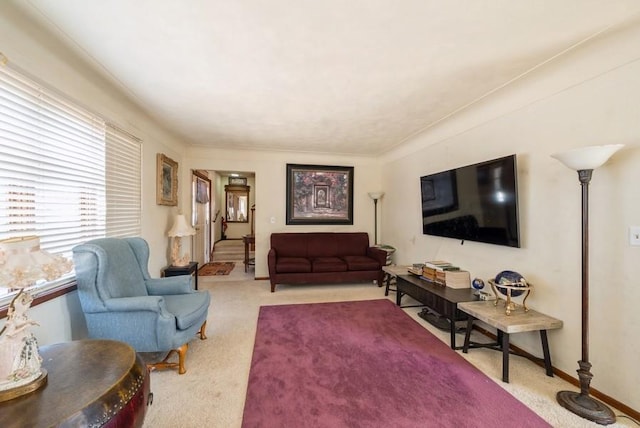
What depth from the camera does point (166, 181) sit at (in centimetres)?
382

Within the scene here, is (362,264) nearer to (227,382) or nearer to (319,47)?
(227,382)

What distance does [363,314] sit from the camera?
3252mm

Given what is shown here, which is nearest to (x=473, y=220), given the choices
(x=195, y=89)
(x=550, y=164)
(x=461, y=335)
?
(x=550, y=164)

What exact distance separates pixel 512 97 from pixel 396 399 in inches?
110

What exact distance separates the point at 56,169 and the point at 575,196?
12.7 ft

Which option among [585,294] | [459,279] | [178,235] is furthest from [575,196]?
[178,235]

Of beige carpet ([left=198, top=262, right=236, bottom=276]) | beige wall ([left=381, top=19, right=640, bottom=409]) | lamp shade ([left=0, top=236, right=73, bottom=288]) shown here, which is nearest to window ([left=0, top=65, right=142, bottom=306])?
lamp shade ([left=0, top=236, right=73, bottom=288])

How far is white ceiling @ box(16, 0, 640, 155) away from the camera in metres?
1.50

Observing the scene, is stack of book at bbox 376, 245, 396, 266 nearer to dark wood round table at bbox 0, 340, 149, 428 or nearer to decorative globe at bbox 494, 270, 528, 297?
decorative globe at bbox 494, 270, 528, 297

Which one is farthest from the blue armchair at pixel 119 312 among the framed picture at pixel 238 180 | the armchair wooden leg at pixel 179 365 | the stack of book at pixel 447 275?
the framed picture at pixel 238 180

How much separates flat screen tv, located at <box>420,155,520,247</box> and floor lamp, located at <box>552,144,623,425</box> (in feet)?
1.93

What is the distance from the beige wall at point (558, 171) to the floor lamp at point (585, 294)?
0.20 metres

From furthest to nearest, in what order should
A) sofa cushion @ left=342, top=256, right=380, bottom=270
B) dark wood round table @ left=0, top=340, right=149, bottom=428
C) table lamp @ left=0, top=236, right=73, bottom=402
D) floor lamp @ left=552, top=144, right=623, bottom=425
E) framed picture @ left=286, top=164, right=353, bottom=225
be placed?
framed picture @ left=286, top=164, right=353, bottom=225
sofa cushion @ left=342, top=256, right=380, bottom=270
floor lamp @ left=552, top=144, right=623, bottom=425
table lamp @ left=0, top=236, right=73, bottom=402
dark wood round table @ left=0, top=340, right=149, bottom=428

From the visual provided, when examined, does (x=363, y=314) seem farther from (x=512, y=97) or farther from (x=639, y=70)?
(x=639, y=70)
